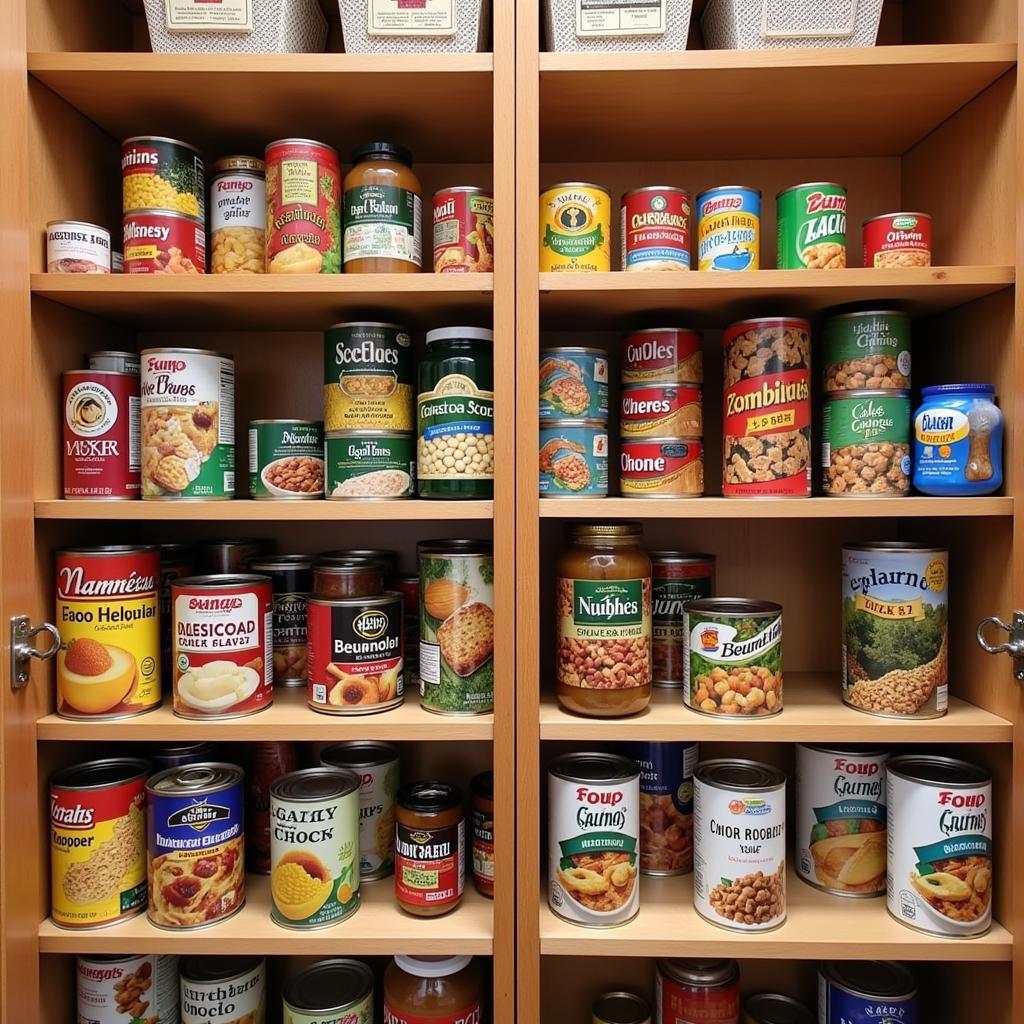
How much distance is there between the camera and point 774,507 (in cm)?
109

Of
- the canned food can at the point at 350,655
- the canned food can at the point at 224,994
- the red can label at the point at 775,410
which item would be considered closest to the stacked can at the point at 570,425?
the red can label at the point at 775,410

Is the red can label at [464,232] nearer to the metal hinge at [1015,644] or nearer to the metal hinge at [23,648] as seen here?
the metal hinge at [23,648]

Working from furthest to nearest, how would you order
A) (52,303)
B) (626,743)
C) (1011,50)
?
(626,743), (52,303), (1011,50)

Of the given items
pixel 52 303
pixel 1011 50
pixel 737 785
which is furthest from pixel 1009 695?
pixel 52 303

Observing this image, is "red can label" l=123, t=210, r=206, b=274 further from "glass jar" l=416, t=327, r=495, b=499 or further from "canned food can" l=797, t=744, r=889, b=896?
"canned food can" l=797, t=744, r=889, b=896

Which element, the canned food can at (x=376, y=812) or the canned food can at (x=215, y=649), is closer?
the canned food can at (x=215, y=649)

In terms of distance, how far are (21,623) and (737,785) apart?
107cm

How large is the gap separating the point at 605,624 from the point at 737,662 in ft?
0.68

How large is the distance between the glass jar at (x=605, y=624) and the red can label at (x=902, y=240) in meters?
0.55

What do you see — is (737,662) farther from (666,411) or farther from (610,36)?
(610,36)

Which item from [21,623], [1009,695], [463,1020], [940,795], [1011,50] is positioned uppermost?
[1011,50]

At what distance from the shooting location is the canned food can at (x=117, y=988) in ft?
3.81

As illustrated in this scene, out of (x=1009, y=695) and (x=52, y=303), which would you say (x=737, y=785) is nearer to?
(x=1009, y=695)

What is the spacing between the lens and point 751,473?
3.67ft
